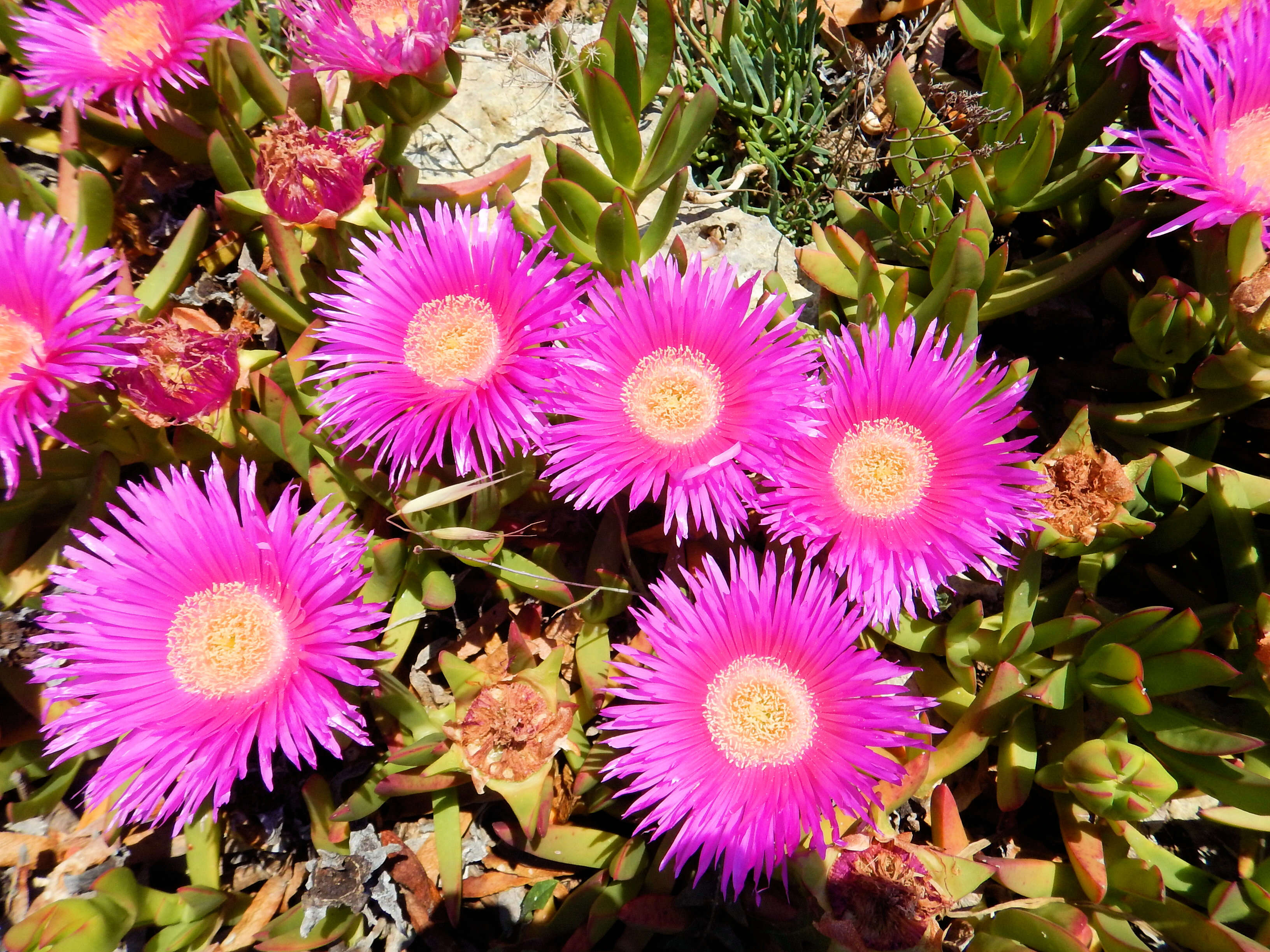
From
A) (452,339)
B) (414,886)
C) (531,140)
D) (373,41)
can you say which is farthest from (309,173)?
(414,886)

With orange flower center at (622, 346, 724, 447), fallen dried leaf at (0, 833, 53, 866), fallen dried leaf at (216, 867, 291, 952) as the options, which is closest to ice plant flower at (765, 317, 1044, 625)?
orange flower center at (622, 346, 724, 447)

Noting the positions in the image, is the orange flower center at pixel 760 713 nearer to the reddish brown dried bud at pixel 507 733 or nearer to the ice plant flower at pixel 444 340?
the reddish brown dried bud at pixel 507 733

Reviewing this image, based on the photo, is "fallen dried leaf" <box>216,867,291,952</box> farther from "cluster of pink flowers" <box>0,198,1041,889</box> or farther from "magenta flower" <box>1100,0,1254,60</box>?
"magenta flower" <box>1100,0,1254,60</box>

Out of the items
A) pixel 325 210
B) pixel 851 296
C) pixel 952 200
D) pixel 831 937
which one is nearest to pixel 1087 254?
pixel 952 200

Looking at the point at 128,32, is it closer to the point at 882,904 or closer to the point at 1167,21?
the point at 1167,21

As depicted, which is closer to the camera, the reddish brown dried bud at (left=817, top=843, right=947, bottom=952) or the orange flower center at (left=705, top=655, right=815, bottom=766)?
the reddish brown dried bud at (left=817, top=843, right=947, bottom=952)

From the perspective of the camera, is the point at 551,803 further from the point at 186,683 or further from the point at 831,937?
the point at 186,683

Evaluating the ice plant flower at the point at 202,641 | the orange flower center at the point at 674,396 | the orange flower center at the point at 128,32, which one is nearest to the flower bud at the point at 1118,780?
the orange flower center at the point at 674,396
